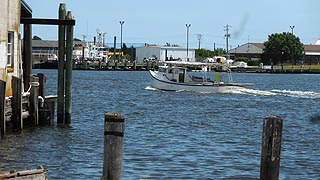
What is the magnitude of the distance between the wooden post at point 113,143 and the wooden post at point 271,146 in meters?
2.47

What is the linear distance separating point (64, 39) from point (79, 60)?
144019 mm

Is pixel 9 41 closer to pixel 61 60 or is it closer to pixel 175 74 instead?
pixel 61 60

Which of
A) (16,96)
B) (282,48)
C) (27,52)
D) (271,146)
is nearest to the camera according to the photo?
(271,146)

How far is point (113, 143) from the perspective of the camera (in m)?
12.5

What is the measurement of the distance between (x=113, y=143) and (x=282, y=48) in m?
170

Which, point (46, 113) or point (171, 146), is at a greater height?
point (46, 113)

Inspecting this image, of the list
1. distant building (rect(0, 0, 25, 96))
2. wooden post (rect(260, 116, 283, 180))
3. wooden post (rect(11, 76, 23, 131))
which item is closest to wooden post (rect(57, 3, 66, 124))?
distant building (rect(0, 0, 25, 96))

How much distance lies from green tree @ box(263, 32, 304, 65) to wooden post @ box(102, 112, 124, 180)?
167096mm

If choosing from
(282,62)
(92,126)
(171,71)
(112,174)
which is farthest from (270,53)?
(112,174)

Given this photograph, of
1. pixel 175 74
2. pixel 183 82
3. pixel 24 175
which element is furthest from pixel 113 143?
pixel 175 74

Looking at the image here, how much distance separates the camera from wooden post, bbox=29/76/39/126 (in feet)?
88.6

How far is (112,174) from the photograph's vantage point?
12.8 m

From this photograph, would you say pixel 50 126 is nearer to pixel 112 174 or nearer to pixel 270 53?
pixel 112 174

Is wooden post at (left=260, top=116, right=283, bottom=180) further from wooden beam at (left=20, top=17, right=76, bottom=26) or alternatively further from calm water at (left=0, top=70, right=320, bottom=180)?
wooden beam at (left=20, top=17, right=76, bottom=26)
